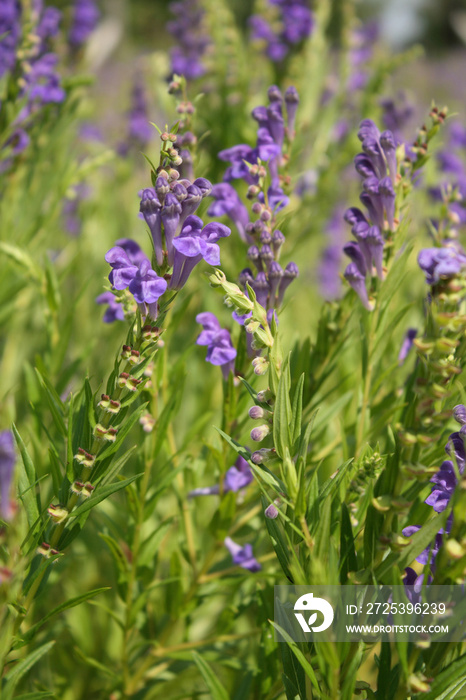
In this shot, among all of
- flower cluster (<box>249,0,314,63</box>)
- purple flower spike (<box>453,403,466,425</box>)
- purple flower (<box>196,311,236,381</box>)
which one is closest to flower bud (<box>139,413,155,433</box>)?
purple flower (<box>196,311,236,381</box>)

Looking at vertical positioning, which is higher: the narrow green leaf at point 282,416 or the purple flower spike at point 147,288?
the purple flower spike at point 147,288

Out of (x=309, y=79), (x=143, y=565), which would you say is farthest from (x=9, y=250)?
(x=309, y=79)

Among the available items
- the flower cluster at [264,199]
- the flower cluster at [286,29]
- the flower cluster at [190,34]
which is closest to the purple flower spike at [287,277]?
the flower cluster at [264,199]

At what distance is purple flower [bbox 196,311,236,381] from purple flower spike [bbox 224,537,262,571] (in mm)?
425

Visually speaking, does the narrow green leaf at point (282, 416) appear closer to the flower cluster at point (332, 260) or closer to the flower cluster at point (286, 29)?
the flower cluster at point (286, 29)

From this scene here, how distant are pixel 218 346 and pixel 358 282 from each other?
338mm

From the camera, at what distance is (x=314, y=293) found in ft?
15.2

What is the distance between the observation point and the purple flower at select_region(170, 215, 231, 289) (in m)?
0.91

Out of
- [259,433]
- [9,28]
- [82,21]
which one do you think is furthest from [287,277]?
[82,21]

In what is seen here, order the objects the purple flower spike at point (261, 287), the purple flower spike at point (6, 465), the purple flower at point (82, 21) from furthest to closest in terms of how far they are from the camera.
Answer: the purple flower at point (82, 21), the purple flower spike at point (261, 287), the purple flower spike at point (6, 465)

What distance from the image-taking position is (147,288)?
0.87 m

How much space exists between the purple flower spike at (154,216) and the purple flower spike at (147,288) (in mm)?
47

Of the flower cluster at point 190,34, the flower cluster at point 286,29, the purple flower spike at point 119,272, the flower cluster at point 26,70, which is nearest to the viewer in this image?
the purple flower spike at point 119,272

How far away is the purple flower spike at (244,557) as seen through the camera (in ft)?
4.25
